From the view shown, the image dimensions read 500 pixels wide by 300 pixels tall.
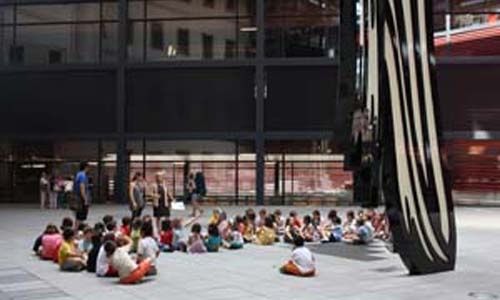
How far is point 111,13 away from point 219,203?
35.6 ft

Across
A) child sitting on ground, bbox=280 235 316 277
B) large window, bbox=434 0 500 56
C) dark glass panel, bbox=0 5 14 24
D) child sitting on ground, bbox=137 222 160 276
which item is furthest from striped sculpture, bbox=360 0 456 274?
dark glass panel, bbox=0 5 14 24

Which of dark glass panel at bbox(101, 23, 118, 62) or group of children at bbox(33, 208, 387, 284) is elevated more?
dark glass panel at bbox(101, 23, 118, 62)

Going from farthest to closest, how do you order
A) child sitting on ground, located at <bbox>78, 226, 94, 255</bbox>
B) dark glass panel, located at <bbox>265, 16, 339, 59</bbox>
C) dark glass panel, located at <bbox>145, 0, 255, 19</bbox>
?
dark glass panel, located at <bbox>145, 0, 255, 19</bbox>
dark glass panel, located at <bbox>265, 16, 339, 59</bbox>
child sitting on ground, located at <bbox>78, 226, 94, 255</bbox>

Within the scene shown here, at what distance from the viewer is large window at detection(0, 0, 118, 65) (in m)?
39.4

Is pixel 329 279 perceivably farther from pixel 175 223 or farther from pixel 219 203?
pixel 219 203

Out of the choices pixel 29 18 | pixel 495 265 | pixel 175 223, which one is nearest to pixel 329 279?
pixel 495 265

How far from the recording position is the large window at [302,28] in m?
37.4

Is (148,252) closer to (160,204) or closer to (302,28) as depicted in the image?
(160,204)

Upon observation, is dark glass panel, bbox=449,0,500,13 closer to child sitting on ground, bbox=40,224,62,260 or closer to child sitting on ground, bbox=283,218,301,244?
child sitting on ground, bbox=283,218,301,244

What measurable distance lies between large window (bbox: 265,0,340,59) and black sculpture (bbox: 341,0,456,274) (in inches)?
862

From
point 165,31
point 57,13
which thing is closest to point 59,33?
point 57,13

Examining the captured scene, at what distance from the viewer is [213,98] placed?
123ft

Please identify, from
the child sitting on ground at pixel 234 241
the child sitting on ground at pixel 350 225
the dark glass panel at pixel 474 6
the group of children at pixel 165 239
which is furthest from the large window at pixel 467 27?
the child sitting on ground at pixel 234 241

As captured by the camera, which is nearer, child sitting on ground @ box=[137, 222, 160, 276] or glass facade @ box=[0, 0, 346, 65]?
child sitting on ground @ box=[137, 222, 160, 276]
